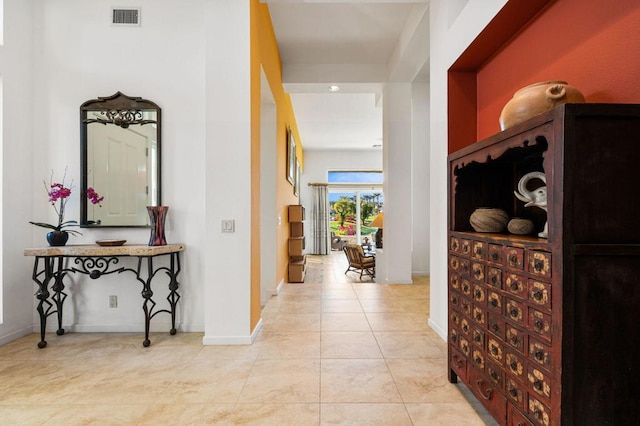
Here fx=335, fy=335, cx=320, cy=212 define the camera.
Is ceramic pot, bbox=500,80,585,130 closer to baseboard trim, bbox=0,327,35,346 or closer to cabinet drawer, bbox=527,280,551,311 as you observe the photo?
cabinet drawer, bbox=527,280,551,311

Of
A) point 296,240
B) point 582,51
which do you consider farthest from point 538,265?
point 296,240

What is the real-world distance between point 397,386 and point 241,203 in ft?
5.73

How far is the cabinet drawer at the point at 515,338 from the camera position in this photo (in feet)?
4.38

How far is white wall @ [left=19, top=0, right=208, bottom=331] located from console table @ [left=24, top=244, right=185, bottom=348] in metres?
0.11

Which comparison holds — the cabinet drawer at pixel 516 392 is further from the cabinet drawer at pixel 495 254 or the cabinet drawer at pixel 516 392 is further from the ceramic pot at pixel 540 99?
the ceramic pot at pixel 540 99

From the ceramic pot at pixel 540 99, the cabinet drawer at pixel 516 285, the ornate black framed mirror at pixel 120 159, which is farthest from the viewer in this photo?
the ornate black framed mirror at pixel 120 159

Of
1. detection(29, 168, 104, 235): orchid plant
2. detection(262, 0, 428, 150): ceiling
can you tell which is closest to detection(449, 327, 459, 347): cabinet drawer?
detection(262, 0, 428, 150): ceiling

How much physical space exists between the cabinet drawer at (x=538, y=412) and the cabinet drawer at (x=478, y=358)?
37cm

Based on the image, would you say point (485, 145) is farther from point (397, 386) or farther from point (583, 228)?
point (397, 386)

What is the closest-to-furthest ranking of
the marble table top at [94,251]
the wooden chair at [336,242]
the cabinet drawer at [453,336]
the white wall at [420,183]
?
the cabinet drawer at [453,336], the marble table top at [94,251], the white wall at [420,183], the wooden chair at [336,242]

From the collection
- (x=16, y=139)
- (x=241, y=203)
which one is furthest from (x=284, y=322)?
(x=16, y=139)

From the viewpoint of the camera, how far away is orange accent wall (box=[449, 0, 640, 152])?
55.9 inches

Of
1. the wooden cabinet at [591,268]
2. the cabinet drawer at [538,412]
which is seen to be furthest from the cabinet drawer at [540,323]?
the cabinet drawer at [538,412]

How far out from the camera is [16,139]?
114 inches
